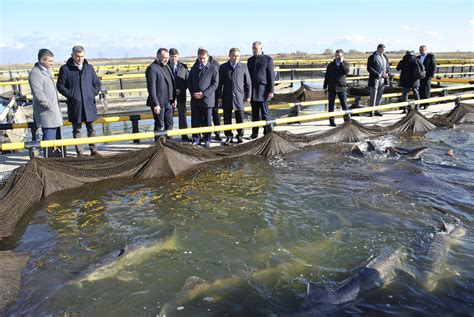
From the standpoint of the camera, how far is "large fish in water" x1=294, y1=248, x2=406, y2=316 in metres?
3.68

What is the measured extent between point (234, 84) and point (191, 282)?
5.36 metres

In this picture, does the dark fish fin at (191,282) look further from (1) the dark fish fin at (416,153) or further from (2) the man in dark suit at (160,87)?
(1) the dark fish fin at (416,153)

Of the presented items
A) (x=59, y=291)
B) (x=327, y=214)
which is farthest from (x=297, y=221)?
(x=59, y=291)

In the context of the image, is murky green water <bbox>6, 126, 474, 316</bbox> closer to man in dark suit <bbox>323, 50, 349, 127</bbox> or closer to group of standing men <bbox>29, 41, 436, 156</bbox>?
group of standing men <bbox>29, 41, 436, 156</bbox>

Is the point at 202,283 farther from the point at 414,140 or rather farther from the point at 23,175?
the point at 414,140

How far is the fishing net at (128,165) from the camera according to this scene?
18.3 feet

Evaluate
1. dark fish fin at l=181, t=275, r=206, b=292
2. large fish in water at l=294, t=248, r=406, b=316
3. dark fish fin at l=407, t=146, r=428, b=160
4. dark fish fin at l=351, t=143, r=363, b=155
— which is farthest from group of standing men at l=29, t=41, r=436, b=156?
large fish in water at l=294, t=248, r=406, b=316

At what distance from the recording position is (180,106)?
8992 millimetres

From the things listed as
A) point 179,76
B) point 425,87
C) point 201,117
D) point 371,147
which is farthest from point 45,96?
point 425,87

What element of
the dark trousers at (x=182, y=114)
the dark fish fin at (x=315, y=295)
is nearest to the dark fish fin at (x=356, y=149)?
the dark trousers at (x=182, y=114)

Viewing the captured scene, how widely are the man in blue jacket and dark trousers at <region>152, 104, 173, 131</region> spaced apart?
1.29 m

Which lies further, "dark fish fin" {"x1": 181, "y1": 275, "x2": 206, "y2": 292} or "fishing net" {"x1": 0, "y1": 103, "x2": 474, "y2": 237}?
"fishing net" {"x1": 0, "y1": 103, "x2": 474, "y2": 237}

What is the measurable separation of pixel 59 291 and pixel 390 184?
550 cm

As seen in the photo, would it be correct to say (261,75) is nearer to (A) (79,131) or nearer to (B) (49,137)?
(A) (79,131)
